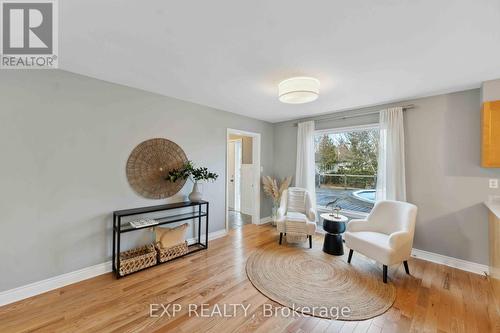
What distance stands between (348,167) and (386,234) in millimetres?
1422

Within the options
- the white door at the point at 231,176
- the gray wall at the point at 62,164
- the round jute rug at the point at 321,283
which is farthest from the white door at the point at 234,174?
the gray wall at the point at 62,164

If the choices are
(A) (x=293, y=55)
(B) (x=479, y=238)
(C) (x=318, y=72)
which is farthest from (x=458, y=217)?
(A) (x=293, y=55)

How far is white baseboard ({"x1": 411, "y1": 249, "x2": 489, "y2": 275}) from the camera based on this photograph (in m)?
2.54

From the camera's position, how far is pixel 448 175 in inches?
109

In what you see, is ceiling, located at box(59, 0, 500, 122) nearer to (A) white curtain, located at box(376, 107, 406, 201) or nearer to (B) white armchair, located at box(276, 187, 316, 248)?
(A) white curtain, located at box(376, 107, 406, 201)

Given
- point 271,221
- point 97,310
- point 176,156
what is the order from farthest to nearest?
point 271,221 < point 176,156 < point 97,310

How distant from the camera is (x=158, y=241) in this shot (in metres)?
2.81

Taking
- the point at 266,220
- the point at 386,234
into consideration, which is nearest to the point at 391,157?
the point at 386,234

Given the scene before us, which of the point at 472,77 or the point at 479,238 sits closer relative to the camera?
the point at 472,77

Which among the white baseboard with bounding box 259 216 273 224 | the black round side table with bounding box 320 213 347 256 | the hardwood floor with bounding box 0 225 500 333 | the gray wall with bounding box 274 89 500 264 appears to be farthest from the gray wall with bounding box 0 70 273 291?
the gray wall with bounding box 274 89 500 264

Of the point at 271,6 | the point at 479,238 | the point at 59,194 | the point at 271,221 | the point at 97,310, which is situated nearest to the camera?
the point at 271,6

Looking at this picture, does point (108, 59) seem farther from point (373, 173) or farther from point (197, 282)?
point (373, 173)

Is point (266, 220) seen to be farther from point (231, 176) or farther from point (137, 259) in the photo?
point (137, 259)

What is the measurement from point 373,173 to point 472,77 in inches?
68.6
